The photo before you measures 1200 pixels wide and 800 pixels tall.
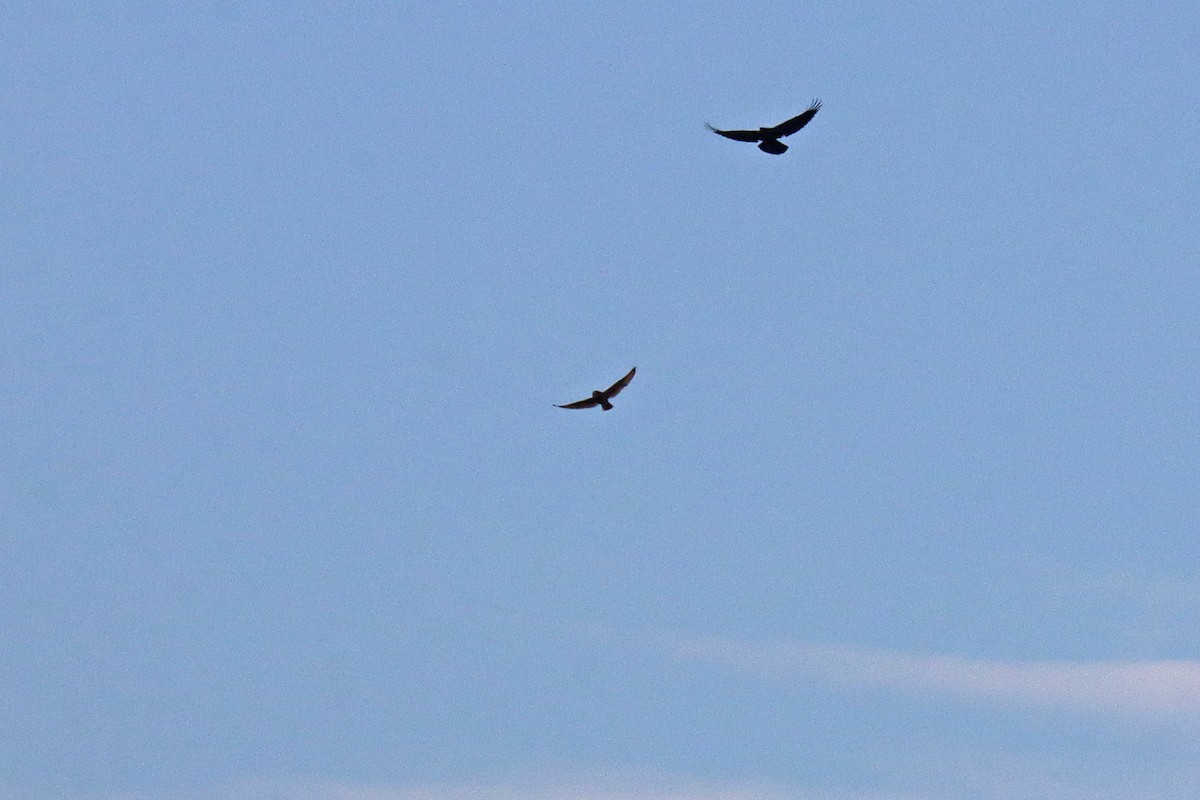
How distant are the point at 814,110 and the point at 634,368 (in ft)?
47.6

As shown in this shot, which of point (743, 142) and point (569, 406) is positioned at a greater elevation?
point (743, 142)

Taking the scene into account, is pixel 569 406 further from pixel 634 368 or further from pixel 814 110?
pixel 814 110

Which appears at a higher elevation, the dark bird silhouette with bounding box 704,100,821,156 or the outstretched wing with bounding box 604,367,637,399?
the dark bird silhouette with bounding box 704,100,821,156

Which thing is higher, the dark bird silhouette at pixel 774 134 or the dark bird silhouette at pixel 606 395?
the dark bird silhouette at pixel 774 134

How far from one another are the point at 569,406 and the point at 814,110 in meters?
17.3

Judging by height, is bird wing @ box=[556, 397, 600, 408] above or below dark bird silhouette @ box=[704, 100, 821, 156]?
below

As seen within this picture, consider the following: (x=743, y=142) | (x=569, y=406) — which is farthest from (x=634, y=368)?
(x=743, y=142)

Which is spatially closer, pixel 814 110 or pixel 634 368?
pixel 814 110

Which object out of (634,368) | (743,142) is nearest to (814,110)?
(743,142)

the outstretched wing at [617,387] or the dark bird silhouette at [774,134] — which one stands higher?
the dark bird silhouette at [774,134]

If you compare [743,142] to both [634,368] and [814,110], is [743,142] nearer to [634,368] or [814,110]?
[814,110]

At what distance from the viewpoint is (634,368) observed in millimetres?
102750

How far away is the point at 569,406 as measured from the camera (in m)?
103

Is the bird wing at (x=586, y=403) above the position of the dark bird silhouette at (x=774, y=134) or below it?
below
